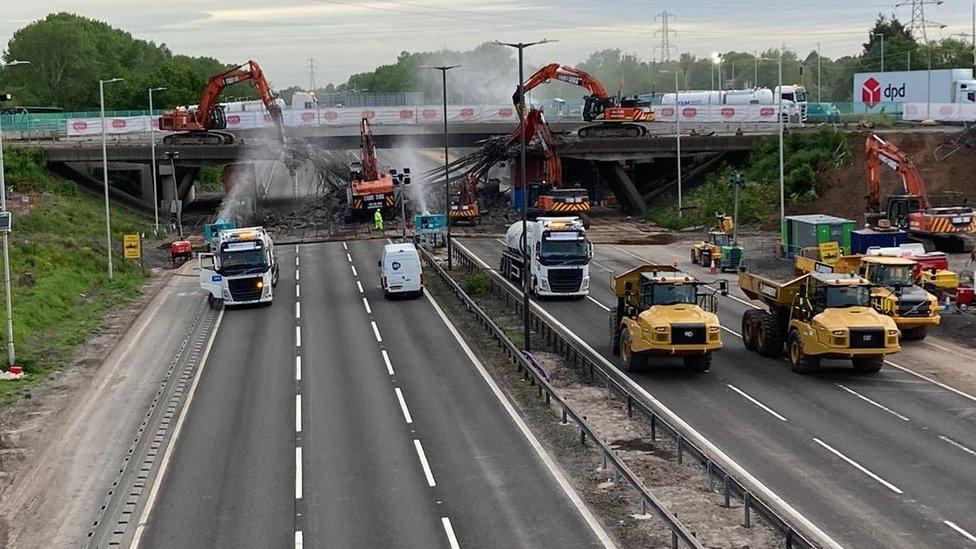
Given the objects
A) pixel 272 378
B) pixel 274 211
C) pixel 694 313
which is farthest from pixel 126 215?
pixel 694 313

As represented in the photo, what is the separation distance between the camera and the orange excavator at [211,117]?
91.8 m

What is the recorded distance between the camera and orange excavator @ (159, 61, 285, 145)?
91.8 metres

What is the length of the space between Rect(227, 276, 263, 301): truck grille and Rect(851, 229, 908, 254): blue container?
2831cm

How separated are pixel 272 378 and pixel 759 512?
20512 mm

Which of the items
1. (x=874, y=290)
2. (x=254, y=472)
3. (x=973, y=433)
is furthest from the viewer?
(x=874, y=290)

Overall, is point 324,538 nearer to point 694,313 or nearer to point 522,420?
point 522,420

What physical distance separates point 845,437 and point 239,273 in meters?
30.2

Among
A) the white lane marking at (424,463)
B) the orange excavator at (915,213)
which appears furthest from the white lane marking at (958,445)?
the orange excavator at (915,213)

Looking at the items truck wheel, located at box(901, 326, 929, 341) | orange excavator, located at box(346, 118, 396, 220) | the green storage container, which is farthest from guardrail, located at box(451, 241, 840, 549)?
orange excavator, located at box(346, 118, 396, 220)

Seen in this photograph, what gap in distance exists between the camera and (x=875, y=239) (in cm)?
6172

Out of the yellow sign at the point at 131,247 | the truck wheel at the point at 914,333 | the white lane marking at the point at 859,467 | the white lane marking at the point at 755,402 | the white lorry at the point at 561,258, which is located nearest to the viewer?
the white lane marking at the point at 859,467

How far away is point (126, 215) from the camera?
294ft

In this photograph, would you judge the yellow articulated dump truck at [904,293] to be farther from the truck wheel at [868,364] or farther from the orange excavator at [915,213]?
the orange excavator at [915,213]

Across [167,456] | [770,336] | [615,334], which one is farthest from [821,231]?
[167,456]
